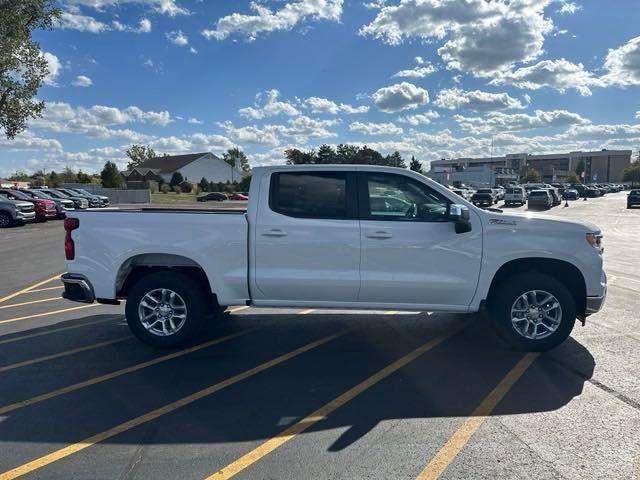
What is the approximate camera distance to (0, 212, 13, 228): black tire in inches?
845

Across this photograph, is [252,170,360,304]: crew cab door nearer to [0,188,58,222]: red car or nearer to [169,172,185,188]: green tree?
[0,188,58,222]: red car

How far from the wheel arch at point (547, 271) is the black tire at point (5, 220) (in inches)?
894

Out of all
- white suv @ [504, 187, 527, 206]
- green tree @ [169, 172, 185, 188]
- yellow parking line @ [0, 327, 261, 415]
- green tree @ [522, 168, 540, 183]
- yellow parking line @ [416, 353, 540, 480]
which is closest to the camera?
yellow parking line @ [416, 353, 540, 480]

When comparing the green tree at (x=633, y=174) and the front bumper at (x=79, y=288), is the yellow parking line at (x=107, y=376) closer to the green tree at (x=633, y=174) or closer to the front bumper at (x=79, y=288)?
the front bumper at (x=79, y=288)

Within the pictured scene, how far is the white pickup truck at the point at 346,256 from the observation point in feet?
16.4

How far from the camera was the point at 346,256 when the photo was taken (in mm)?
5020

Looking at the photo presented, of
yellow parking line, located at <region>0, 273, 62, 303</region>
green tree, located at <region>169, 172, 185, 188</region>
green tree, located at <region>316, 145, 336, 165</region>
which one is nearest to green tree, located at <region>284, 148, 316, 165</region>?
green tree, located at <region>316, 145, 336, 165</region>

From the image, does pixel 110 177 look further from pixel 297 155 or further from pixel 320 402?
pixel 320 402

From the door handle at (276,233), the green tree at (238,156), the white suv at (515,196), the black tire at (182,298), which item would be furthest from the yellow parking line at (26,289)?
the green tree at (238,156)

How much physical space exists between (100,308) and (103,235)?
2469 millimetres

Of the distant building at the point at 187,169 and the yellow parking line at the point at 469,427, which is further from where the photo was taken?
the distant building at the point at 187,169

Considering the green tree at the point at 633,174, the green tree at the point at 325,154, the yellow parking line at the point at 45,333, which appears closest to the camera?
the yellow parking line at the point at 45,333

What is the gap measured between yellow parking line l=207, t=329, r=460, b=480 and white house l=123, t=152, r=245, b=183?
92.1 metres

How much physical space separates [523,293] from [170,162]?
3921 inches
